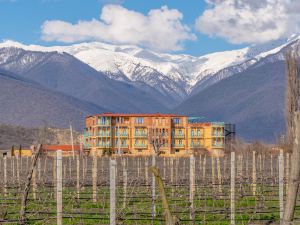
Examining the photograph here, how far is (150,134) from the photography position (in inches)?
3858

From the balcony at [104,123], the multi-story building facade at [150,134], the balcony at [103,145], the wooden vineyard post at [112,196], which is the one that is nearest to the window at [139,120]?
the multi-story building facade at [150,134]

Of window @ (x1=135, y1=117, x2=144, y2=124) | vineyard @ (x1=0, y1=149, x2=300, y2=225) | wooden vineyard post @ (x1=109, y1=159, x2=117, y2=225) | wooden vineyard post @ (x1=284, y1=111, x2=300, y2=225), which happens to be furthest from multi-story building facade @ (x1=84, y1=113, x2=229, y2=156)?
wooden vineyard post @ (x1=284, y1=111, x2=300, y2=225)

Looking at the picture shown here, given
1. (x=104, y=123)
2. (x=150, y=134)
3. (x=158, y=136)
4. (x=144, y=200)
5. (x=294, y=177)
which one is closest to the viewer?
(x=294, y=177)

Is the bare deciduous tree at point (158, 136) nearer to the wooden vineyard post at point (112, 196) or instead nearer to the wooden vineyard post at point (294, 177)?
the wooden vineyard post at point (112, 196)

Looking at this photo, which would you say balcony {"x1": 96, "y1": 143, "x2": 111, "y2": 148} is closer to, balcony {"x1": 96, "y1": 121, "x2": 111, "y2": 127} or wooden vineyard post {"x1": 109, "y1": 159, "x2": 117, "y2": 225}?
balcony {"x1": 96, "y1": 121, "x2": 111, "y2": 127}

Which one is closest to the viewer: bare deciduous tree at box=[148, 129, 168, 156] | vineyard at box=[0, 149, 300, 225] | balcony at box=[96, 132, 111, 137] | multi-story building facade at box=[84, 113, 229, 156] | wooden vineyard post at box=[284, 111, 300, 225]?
wooden vineyard post at box=[284, 111, 300, 225]

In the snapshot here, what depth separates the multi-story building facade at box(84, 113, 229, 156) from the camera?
98.1 meters

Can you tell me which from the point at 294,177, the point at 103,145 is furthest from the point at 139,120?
the point at 294,177

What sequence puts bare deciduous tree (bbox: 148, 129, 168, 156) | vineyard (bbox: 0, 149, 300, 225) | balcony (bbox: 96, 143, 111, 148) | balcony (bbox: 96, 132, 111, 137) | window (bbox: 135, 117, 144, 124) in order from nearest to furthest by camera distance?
1. vineyard (bbox: 0, 149, 300, 225)
2. bare deciduous tree (bbox: 148, 129, 168, 156)
3. balcony (bbox: 96, 132, 111, 137)
4. balcony (bbox: 96, 143, 111, 148)
5. window (bbox: 135, 117, 144, 124)

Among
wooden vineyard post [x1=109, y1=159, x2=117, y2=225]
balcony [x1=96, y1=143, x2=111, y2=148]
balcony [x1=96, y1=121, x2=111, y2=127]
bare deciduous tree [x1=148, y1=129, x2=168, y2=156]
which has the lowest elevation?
wooden vineyard post [x1=109, y1=159, x2=117, y2=225]

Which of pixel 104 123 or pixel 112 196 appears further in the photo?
pixel 104 123

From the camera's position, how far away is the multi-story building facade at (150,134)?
9812cm

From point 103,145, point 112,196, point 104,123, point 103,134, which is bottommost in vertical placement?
point 112,196

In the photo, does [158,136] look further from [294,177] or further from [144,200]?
[294,177]
